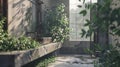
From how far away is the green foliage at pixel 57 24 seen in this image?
12.5m

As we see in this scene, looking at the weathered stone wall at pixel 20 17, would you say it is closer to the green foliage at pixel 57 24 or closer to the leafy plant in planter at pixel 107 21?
the green foliage at pixel 57 24

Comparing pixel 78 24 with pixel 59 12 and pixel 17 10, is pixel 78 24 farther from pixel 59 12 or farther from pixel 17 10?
pixel 17 10

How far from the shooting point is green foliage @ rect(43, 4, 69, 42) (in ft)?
41.0

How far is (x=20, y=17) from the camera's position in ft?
28.6

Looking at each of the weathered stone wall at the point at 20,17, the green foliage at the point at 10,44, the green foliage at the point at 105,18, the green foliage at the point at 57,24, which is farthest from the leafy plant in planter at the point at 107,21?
the green foliage at the point at 57,24

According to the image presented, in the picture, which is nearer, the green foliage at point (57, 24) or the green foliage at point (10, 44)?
the green foliage at point (10, 44)

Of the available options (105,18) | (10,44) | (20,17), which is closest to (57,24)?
(20,17)

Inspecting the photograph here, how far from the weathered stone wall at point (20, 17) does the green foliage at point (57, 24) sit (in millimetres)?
1904

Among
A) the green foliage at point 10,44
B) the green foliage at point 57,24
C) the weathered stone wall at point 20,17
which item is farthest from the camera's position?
the green foliage at point 57,24

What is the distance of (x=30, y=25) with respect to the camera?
10.2 metres

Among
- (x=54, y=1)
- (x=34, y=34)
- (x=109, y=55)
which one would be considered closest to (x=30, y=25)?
(x=34, y=34)

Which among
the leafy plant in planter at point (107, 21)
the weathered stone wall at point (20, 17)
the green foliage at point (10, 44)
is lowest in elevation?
the green foliage at point (10, 44)

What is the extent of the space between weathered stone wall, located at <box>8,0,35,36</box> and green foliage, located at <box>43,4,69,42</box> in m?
1.90

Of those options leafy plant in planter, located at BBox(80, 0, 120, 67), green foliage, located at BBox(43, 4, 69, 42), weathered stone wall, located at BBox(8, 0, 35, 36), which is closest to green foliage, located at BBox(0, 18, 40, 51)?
weathered stone wall, located at BBox(8, 0, 35, 36)
